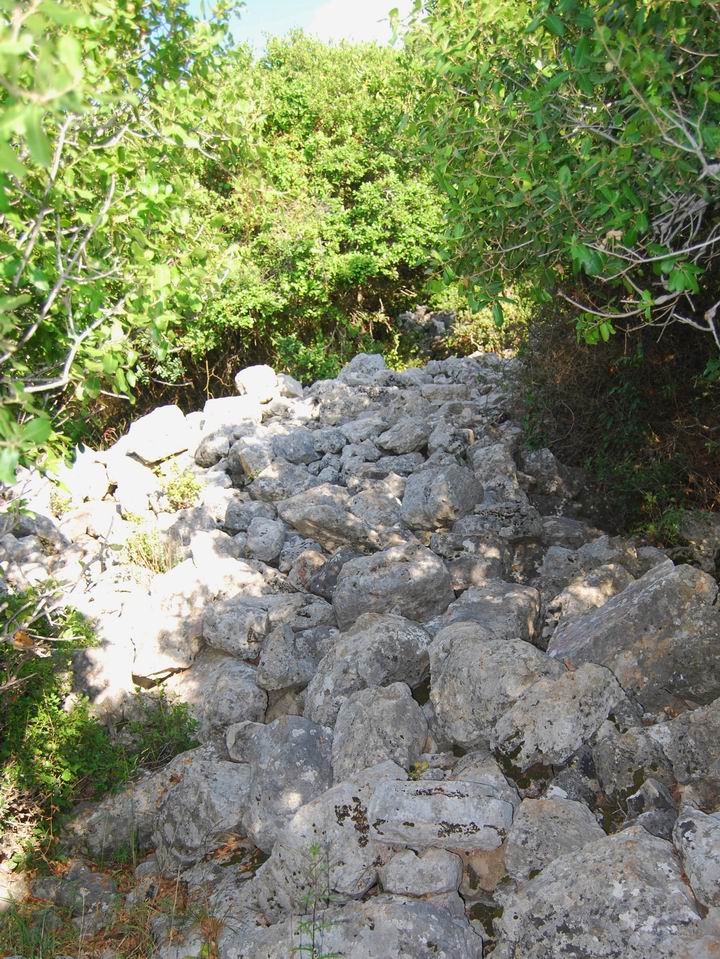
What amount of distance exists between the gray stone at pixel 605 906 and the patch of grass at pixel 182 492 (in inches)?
214

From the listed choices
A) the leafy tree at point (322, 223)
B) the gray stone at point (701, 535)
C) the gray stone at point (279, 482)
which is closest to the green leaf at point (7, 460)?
the gray stone at point (701, 535)

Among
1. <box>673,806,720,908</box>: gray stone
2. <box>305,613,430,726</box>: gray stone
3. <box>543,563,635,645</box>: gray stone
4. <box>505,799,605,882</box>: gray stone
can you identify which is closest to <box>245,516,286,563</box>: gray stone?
<box>305,613,430,726</box>: gray stone

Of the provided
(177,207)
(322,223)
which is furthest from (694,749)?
(322,223)

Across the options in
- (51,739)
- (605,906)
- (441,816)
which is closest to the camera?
(605,906)

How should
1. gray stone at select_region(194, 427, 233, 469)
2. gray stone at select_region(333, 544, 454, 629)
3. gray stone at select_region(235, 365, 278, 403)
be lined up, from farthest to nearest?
1. gray stone at select_region(235, 365, 278, 403)
2. gray stone at select_region(194, 427, 233, 469)
3. gray stone at select_region(333, 544, 454, 629)

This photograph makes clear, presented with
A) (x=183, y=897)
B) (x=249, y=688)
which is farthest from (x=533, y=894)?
(x=249, y=688)

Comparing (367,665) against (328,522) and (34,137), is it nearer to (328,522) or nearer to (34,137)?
(328,522)

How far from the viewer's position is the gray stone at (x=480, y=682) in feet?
14.5

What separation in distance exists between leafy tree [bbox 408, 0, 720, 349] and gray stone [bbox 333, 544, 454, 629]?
2.06 m

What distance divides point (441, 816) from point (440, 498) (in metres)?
3.49

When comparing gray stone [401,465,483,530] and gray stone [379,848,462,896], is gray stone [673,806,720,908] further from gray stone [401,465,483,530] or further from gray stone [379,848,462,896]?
gray stone [401,465,483,530]

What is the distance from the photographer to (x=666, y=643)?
4.45 metres

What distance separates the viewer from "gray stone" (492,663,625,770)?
163 inches

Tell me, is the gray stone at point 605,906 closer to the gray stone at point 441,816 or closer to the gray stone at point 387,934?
the gray stone at point 387,934
